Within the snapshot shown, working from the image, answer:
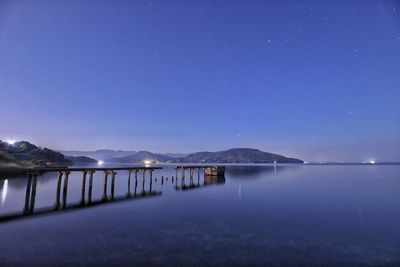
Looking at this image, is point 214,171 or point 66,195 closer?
point 66,195

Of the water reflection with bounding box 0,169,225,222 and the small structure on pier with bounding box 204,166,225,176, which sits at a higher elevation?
the small structure on pier with bounding box 204,166,225,176

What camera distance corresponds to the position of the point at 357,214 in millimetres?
30641

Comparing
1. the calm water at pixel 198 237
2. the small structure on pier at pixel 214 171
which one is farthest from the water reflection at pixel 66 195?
the small structure on pier at pixel 214 171

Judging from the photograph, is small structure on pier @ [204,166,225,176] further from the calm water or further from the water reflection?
the calm water

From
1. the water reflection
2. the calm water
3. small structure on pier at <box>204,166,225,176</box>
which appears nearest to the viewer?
the calm water

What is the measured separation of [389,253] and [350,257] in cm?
338

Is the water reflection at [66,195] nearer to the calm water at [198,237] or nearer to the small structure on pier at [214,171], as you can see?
the calm water at [198,237]

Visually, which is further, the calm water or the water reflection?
the water reflection

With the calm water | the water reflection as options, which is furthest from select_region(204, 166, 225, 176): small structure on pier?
the calm water

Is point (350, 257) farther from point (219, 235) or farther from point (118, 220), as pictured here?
point (118, 220)

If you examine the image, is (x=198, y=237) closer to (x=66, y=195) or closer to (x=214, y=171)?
(x=66, y=195)

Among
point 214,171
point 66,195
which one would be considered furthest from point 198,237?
point 214,171

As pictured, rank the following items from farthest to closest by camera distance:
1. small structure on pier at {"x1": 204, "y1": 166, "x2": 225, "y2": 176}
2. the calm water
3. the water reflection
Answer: small structure on pier at {"x1": 204, "y1": 166, "x2": 225, "y2": 176} → the water reflection → the calm water

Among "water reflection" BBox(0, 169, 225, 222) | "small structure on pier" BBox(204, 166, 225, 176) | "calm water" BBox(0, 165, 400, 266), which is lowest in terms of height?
"calm water" BBox(0, 165, 400, 266)
